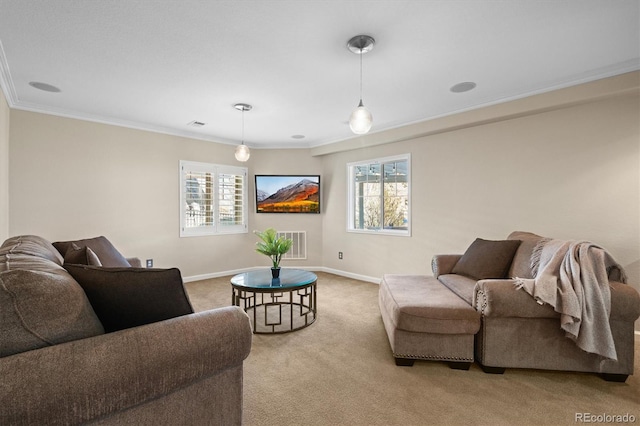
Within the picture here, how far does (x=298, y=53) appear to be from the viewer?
2.56 m

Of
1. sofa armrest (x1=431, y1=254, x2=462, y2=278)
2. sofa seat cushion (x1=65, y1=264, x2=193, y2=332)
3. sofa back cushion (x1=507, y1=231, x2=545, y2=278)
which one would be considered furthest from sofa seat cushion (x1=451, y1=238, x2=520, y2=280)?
sofa seat cushion (x1=65, y1=264, x2=193, y2=332)

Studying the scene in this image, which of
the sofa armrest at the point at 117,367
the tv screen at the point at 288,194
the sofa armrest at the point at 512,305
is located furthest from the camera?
the tv screen at the point at 288,194

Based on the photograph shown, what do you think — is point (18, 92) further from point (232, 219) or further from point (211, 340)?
point (211, 340)

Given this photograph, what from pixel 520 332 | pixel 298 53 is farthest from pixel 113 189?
pixel 520 332

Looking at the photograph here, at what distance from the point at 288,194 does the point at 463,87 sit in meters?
3.51

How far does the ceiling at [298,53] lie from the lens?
6.68ft

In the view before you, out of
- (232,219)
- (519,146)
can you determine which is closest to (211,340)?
(519,146)

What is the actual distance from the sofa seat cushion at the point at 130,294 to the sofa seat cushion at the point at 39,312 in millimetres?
91

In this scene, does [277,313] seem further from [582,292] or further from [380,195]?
[582,292]

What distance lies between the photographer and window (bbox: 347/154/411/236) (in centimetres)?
478

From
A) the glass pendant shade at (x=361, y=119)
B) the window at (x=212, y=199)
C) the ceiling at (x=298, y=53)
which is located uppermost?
the ceiling at (x=298, y=53)

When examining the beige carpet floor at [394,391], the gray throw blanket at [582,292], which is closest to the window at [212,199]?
the beige carpet floor at [394,391]

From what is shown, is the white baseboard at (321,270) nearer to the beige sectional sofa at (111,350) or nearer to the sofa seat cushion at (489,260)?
the sofa seat cushion at (489,260)

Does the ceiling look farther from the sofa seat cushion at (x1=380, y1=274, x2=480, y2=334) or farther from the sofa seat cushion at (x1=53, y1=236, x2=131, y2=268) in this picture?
the sofa seat cushion at (x1=380, y1=274, x2=480, y2=334)
